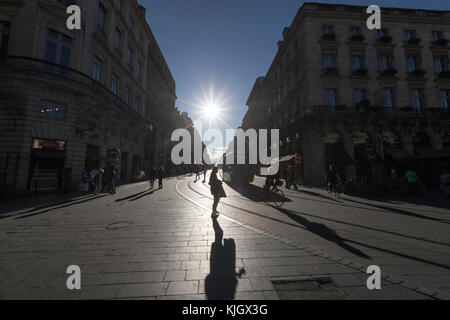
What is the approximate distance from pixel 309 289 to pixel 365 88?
1038 inches

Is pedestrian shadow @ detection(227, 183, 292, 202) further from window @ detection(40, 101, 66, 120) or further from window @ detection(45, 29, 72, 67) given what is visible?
window @ detection(45, 29, 72, 67)

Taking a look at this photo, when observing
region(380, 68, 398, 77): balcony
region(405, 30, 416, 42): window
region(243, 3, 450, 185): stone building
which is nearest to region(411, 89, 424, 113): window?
region(243, 3, 450, 185): stone building

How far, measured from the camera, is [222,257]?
3.46 m

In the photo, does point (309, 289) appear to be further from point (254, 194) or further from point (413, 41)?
point (413, 41)

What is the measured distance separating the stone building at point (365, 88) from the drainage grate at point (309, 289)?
761 inches

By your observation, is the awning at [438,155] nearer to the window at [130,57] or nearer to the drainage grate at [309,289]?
the drainage grate at [309,289]

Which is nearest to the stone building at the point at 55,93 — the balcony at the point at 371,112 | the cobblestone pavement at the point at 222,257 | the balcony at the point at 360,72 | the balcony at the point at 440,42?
the cobblestone pavement at the point at 222,257

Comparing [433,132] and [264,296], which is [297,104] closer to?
[433,132]

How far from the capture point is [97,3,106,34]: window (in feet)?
57.6

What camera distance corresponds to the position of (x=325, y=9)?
886 inches

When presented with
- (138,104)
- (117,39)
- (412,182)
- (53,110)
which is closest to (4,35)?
(53,110)

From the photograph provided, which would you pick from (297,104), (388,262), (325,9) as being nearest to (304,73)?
(297,104)

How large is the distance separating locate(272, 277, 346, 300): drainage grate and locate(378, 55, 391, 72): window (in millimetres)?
29194

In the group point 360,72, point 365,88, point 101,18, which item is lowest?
point 365,88
